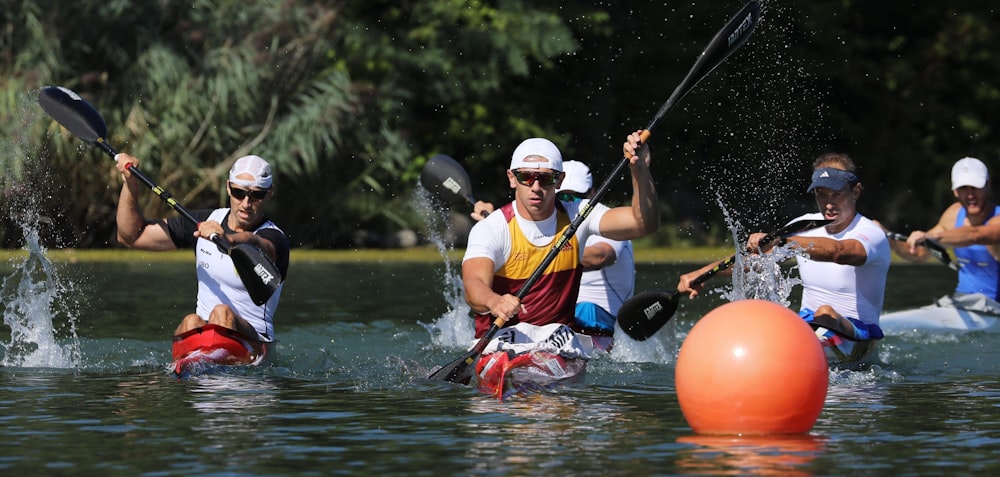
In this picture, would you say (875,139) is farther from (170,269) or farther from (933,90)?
(170,269)

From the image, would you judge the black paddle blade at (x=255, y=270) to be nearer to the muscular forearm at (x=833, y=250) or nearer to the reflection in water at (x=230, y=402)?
the reflection in water at (x=230, y=402)

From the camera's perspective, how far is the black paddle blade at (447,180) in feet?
44.9

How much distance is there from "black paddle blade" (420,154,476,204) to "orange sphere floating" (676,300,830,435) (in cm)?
577

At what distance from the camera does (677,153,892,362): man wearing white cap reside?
11047 millimetres

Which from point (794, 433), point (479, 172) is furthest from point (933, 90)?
point (794, 433)

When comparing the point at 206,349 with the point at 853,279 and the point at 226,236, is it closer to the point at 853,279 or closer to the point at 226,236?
the point at 226,236

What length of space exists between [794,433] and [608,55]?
23.7 metres

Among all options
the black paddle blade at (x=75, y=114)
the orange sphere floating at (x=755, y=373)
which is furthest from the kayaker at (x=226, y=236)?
the orange sphere floating at (x=755, y=373)

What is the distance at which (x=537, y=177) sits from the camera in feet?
32.5

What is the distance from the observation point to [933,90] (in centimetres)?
3303

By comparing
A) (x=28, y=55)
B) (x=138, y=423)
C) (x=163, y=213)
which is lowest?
(x=138, y=423)

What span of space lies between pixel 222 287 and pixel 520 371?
2.30m

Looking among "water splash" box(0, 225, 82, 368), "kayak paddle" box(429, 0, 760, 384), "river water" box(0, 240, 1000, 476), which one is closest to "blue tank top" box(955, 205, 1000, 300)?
"river water" box(0, 240, 1000, 476)

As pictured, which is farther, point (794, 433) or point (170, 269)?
point (170, 269)
